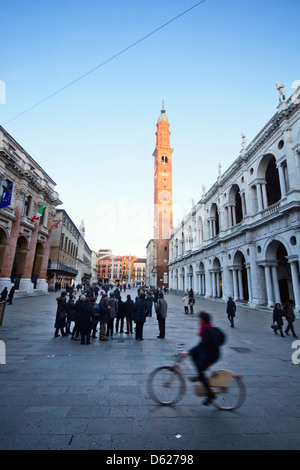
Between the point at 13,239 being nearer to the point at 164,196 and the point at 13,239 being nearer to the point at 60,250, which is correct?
the point at 60,250

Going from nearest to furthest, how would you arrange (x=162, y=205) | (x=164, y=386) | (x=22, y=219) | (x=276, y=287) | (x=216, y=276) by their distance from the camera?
(x=164, y=386), (x=276, y=287), (x=22, y=219), (x=216, y=276), (x=162, y=205)

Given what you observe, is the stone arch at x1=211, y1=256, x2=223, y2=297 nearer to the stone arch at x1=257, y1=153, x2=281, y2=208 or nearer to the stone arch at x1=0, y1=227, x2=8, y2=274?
the stone arch at x1=257, y1=153, x2=281, y2=208

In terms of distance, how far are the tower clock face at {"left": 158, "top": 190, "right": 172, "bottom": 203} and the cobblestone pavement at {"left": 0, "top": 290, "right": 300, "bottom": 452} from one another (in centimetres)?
6041

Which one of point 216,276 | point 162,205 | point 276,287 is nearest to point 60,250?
point 216,276

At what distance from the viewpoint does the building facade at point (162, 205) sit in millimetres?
63281

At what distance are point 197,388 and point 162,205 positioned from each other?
63.1 meters

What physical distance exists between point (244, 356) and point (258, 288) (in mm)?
15123

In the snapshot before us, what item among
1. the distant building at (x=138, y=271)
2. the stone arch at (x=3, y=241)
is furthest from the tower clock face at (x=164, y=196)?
the distant building at (x=138, y=271)

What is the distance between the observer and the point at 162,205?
66.1 metres

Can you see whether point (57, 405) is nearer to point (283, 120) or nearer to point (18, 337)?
point (18, 337)

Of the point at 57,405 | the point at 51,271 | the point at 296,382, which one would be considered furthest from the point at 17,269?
the point at 296,382

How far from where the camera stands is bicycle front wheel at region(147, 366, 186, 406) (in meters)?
4.08
